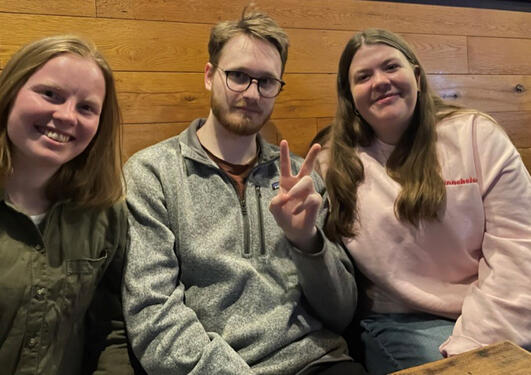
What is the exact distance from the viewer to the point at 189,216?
1.16 meters

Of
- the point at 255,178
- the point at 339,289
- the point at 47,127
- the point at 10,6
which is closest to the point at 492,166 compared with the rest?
the point at 339,289

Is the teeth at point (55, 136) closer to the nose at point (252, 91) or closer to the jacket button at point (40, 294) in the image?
the jacket button at point (40, 294)


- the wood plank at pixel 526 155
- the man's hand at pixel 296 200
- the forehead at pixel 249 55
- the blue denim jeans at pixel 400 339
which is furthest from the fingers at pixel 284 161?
the wood plank at pixel 526 155

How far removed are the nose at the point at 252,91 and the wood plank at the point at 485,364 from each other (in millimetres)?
838

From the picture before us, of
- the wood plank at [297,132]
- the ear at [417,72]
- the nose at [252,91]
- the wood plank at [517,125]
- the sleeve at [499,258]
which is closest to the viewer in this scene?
the sleeve at [499,258]

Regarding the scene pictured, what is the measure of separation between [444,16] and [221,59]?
118 cm

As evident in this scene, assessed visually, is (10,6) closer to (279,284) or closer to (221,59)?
(221,59)

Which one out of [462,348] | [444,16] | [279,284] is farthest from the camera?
[444,16]

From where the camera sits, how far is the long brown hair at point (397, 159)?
1.27 meters

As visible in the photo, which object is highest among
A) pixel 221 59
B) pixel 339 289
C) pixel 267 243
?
pixel 221 59

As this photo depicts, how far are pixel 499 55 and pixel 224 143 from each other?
151 centimetres

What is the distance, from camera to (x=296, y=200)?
107cm

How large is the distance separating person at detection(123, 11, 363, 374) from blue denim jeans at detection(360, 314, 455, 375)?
0.38 feet

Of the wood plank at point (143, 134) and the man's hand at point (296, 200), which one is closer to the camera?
the man's hand at point (296, 200)
